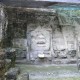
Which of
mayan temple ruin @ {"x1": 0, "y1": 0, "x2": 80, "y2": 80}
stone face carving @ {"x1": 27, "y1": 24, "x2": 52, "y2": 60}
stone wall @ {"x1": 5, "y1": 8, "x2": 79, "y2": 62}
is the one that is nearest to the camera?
mayan temple ruin @ {"x1": 0, "y1": 0, "x2": 80, "y2": 80}

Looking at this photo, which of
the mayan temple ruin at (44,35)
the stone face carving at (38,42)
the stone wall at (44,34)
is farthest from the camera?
the stone face carving at (38,42)

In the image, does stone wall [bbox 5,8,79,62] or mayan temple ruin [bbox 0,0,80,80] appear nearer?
mayan temple ruin [bbox 0,0,80,80]

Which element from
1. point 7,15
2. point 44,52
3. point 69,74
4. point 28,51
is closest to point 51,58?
point 44,52

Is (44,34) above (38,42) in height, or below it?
above

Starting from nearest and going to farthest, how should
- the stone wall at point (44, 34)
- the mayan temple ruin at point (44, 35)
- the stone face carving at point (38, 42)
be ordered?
the mayan temple ruin at point (44, 35) < the stone wall at point (44, 34) < the stone face carving at point (38, 42)

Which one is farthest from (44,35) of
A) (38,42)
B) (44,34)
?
(38,42)

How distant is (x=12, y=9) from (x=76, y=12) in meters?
2.46

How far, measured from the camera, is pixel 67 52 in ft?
29.4

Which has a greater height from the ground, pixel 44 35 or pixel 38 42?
pixel 44 35

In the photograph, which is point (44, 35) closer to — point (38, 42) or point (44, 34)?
point (44, 34)

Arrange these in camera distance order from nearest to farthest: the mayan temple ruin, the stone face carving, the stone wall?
the mayan temple ruin
the stone wall
the stone face carving

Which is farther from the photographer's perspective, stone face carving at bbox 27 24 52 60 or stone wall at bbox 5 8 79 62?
stone face carving at bbox 27 24 52 60

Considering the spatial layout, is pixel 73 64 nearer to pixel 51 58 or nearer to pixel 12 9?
pixel 51 58

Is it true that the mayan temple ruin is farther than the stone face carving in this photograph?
No
